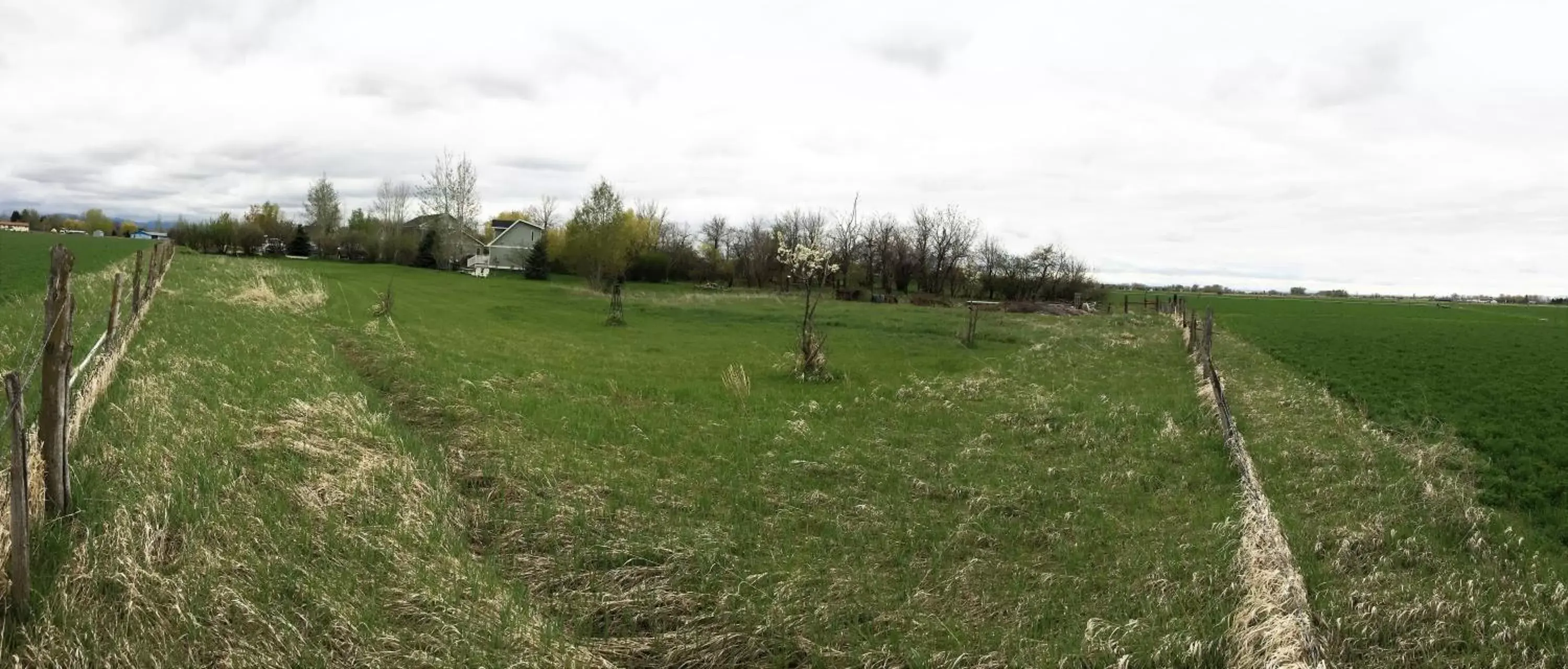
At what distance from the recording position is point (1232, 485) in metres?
9.88

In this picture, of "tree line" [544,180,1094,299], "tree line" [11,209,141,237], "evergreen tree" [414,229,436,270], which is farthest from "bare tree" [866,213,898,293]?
"tree line" [11,209,141,237]

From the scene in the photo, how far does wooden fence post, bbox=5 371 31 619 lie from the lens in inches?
198

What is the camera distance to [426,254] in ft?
254

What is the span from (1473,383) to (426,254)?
77.8 m

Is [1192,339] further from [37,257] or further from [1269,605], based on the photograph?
[37,257]

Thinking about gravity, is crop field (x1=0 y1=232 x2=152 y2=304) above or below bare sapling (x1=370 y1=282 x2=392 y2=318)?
above

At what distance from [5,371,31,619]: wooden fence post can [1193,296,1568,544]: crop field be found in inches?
521

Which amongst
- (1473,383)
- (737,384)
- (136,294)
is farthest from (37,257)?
(1473,383)

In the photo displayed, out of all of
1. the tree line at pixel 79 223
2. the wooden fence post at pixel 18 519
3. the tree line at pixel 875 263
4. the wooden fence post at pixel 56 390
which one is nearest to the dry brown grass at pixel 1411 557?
the wooden fence post at pixel 18 519

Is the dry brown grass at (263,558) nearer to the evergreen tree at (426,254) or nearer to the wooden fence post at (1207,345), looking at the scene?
the wooden fence post at (1207,345)

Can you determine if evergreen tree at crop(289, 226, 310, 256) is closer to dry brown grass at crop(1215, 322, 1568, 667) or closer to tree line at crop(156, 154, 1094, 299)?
tree line at crop(156, 154, 1094, 299)

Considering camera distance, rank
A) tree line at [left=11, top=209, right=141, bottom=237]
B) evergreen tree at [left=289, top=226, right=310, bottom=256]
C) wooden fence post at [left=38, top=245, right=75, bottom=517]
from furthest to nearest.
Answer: tree line at [left=11, top=209, right=141, bottom=237], evergreen tree at [left=289, top=226, right=310, bottom=256], wooden fence post at [left=38, top=245, right=75, bottom=517]

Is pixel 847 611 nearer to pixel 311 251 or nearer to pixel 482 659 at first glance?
pixel 482 659

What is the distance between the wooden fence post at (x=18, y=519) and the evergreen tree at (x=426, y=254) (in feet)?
254
